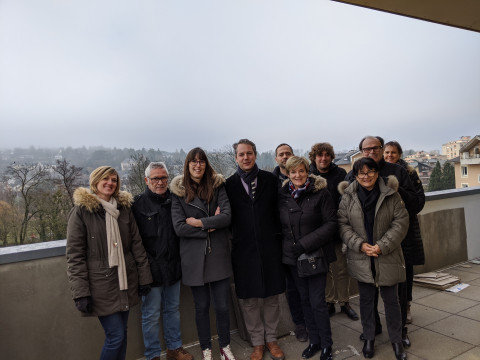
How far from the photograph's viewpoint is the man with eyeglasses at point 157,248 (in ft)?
8.10

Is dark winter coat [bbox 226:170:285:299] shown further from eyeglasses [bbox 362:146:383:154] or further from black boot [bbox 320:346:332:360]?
eyeglasses [bbox 362:146:383:154]

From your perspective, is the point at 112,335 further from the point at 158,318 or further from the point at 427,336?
the point at 427,336

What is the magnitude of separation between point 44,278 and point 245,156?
6.22 feet

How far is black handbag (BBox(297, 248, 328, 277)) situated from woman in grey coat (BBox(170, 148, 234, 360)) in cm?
59

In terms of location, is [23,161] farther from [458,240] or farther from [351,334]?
[458,240]

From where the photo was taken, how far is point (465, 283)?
13.7 ft

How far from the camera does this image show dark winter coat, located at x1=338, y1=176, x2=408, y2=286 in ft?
7.87

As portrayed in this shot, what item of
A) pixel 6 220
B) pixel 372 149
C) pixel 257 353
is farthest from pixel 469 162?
pixel 6 220

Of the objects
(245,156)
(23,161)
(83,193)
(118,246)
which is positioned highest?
(23,161)

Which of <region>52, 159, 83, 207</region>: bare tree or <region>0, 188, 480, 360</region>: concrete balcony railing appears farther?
<region>52, 159, 83, 207</region>: bare tree

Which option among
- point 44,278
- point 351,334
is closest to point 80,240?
point 44,278

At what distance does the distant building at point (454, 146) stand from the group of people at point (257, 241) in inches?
370

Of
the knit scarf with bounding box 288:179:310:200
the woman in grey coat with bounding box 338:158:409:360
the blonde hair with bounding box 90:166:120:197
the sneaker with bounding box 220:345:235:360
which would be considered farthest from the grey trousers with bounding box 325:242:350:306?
the blonde hair with bounding box 90:166:120:197

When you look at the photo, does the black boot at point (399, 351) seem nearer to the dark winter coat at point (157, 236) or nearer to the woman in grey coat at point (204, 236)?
the woman in grey coat at point (204, 236)
